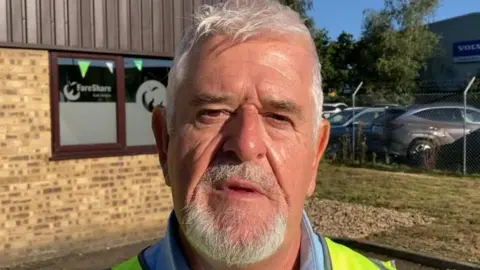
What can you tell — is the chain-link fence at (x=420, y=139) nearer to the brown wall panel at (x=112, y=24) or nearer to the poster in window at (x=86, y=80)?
the poster in window at (x=86, y=80)

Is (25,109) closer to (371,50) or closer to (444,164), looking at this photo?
(444,164)

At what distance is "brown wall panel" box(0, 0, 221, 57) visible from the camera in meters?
7.16

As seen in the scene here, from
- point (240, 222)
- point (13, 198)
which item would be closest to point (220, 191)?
point (240, 222)

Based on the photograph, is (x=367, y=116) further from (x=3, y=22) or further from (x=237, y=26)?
(x=237, y=26)

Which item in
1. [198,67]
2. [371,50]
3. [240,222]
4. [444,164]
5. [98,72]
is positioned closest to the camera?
[240,222]

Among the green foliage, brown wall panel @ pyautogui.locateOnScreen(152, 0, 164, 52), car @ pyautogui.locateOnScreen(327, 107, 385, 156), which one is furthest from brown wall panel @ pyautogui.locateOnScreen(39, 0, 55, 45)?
the green foliage

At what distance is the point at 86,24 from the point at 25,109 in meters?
1.25

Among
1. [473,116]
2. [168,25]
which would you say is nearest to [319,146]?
[168,25]

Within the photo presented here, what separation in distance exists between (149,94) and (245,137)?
710cm

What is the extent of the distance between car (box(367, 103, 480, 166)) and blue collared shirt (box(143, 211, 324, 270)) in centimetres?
1371

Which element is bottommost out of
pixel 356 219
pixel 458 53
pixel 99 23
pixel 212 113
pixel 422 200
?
pixel 356 219

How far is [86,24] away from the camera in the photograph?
7699mm

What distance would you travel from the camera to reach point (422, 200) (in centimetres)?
1116

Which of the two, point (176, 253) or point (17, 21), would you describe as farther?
point (17, 21)
